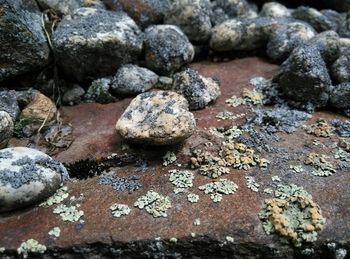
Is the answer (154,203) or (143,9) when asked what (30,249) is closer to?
(154,203)

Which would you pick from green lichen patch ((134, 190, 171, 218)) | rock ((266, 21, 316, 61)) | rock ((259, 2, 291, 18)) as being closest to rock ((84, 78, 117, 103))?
green lichen patch ((134, 190, 171, 218))

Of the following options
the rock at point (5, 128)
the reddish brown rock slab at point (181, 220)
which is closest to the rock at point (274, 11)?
the reddish brown rock slab at point (181, 220)

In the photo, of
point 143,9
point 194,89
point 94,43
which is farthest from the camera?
point 143,9

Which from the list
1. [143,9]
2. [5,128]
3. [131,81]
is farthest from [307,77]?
[5,128]

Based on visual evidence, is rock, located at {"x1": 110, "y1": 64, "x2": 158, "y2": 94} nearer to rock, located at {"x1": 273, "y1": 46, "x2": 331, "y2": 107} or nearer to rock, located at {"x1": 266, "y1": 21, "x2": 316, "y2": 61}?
rock, located at {"x1": 273, "y1": 46, "x2": 331, "y2": 107}

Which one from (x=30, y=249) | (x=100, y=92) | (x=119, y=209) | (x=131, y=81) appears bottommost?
(x=30, y=249)

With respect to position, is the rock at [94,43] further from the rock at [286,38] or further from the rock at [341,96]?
the rock at [341,96]

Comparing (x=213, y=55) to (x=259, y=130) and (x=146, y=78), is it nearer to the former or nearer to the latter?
(x=146, y=78)
